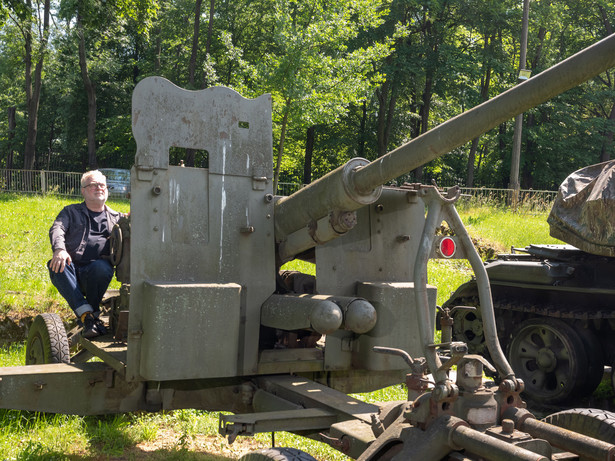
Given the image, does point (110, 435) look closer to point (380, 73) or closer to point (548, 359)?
point (548, 359)

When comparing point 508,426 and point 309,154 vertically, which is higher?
point 309,154

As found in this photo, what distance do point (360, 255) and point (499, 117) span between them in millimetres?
1882

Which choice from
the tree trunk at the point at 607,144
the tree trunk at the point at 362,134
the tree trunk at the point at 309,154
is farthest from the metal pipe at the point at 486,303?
the tree trunk at the point at 362,134

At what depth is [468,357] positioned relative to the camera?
10.1 feet

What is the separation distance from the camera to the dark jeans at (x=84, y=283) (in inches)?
209

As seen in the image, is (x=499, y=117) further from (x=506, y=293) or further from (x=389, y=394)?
(x=506, y=293)

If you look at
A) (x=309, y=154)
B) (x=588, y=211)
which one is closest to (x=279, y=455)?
(x=588, y=211)

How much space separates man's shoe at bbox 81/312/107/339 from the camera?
5230 millimetres

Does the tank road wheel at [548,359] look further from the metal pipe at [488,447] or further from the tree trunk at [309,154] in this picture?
the tree trunk at [309,154]

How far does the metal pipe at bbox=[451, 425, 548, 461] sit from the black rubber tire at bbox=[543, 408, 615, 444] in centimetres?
72

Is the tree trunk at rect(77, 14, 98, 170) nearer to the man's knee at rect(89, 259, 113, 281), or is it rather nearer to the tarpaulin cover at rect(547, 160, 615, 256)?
the tarpaulin cover at rect(547, 160, 615, 256)

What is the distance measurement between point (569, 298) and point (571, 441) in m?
5.41

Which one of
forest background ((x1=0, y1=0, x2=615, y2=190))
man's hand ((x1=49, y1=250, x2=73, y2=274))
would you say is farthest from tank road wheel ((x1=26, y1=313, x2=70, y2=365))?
forest background ((x1=0, y1=0, x2=615, y2=190))

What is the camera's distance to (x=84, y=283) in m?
5.48
